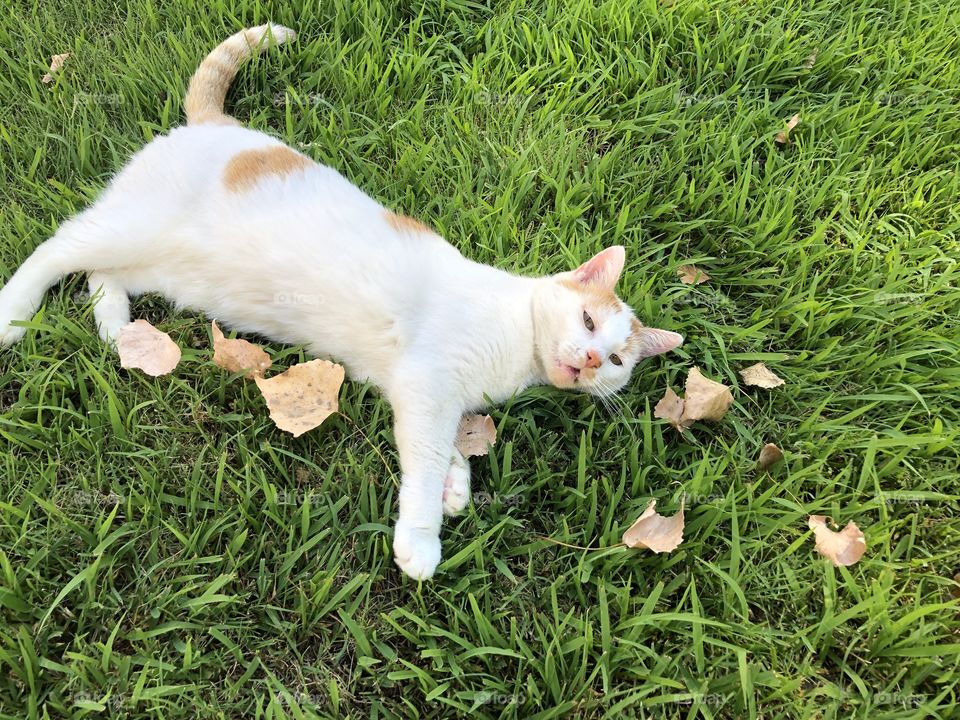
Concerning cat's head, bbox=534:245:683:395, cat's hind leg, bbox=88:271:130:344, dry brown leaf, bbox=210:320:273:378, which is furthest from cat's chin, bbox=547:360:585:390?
cat's hind leg, bbox=88:271:130:344

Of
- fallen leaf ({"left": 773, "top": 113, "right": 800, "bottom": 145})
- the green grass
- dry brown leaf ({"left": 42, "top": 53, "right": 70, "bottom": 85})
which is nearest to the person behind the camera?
the green grass

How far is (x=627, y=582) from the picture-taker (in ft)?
5.70

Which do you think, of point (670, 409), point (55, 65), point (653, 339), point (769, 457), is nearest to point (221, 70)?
point (55, 65)

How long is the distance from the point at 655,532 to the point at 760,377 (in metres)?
0.79

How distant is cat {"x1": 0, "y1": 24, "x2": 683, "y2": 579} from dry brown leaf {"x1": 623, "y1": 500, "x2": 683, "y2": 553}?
0.46 metres

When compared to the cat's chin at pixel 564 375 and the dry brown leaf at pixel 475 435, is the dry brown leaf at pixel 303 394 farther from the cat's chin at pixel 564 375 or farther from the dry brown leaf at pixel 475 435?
the cat's chin at pixel 564 375

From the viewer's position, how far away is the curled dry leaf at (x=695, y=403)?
2.08 m

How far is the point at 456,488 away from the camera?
6.11 feet

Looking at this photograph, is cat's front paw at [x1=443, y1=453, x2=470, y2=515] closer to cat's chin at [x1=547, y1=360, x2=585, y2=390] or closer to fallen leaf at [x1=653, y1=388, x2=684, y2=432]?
cat's chin at [x1=547, y1=360, x2=585, y2=390]

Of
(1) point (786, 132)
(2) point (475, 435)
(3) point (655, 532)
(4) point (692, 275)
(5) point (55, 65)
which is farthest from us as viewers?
(1) point (786, 132)

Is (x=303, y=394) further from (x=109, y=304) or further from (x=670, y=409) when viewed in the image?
(x=670, y=409)

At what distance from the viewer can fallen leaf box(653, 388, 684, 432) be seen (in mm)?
2109

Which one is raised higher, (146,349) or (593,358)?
(146,349)

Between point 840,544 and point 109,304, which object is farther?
point 109,304
